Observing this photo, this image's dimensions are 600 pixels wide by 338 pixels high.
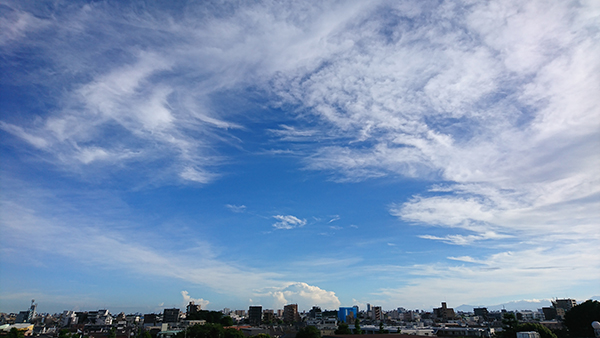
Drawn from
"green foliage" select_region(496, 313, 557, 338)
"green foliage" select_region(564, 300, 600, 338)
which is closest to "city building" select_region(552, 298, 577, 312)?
"green foliage" select_region(564, 300, 600, 338)

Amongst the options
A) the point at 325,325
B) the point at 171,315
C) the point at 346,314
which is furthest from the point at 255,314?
the point at 325,325

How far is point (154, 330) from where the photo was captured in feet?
358

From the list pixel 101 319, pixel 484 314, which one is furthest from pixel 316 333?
pixel 484 314

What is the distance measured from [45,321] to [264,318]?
116399mm

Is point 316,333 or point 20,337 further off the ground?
point 316,333

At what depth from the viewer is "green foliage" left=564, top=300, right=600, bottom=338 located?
67.5 meters

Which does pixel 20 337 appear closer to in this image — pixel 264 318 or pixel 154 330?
pixel 154 330

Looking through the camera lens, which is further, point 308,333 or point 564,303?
point 564,303

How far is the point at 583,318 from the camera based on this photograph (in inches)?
2724

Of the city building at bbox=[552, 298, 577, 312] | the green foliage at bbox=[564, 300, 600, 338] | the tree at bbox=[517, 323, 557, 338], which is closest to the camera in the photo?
the tree at bbox=[517, 323, 557, 338]

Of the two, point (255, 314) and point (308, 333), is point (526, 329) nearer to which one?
point (308, 333)

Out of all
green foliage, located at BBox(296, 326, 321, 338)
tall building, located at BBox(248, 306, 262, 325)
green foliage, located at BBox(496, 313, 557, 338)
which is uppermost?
green foliage, located at BBox(496, 313, 557, 338)

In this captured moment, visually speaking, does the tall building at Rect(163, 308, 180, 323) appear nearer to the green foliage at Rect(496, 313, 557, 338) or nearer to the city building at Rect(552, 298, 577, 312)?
the green foliage at Rect(496, 313, 557, 338)

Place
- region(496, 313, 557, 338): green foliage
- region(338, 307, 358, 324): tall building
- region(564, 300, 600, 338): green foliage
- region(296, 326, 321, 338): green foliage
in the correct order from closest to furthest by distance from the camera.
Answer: region(496, 313, 557, 338): green foliage → region(296, 326, 321, 338): green foliage → region(564, 300, 600, 338): green foliage → region(338, 307, 358, 324): tall building
